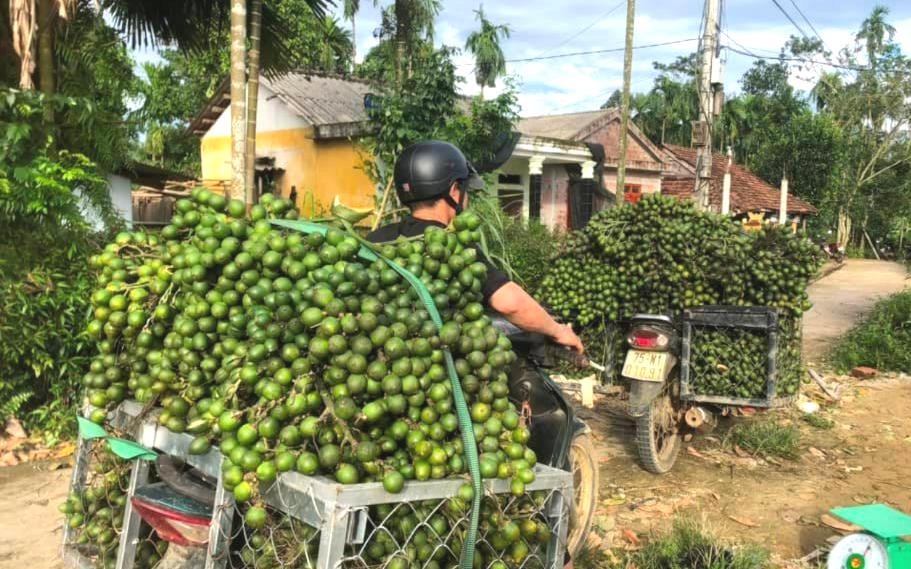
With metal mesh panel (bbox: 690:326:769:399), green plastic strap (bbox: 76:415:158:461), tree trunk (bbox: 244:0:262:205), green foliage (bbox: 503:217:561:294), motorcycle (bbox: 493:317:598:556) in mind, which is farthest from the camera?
green foliage (bbox: 503:217:561:294)

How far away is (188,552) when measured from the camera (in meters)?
1.99

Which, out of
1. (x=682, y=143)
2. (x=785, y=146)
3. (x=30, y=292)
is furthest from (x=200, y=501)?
(x=682, y=143)

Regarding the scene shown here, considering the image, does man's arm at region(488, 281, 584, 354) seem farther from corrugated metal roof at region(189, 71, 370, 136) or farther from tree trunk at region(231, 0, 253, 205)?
corrugated metal roof at region(189, 71, 370, 136)

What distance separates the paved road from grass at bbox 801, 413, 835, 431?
3352mm

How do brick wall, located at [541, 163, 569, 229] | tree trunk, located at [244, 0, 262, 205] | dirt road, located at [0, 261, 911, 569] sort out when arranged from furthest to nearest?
brick wall, located at [541, 163, 569, 229] → tree trunk, located at [244, 0, 262, 205] → dirt road, located at [0, 261, 911, 569]

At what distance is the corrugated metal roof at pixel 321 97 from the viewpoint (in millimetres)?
15454

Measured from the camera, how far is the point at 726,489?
489 centimetres

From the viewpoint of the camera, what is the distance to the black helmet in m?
3.05

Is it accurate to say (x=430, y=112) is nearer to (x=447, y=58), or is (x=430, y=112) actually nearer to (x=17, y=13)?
(x=447, y=58)

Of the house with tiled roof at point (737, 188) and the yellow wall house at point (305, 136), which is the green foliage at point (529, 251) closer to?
the yellow wall house at point (305, 136)

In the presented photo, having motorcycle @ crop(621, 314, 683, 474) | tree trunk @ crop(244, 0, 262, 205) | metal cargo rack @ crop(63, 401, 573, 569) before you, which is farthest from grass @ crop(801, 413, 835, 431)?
tree trunk @ crop(244, 0, 262, 205)

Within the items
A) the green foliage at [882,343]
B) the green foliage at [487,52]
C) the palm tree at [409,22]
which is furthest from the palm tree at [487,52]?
the green foliage at [882,343]

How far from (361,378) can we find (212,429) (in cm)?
48

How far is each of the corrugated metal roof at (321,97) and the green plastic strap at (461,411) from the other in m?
12.8
